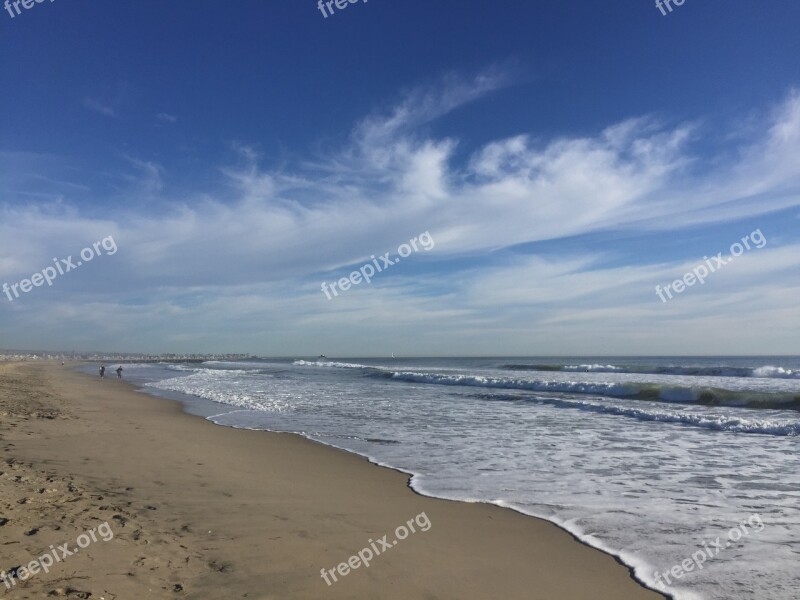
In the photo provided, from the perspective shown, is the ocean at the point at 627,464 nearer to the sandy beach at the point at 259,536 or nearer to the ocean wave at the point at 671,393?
the ocean wave at the point at 671,393

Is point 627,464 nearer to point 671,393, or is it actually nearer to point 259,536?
point 259,536

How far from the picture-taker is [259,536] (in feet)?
18.0

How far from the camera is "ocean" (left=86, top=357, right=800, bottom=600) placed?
5.26 metres

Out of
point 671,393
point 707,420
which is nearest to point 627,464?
point 707,420

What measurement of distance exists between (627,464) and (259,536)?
7.03 m

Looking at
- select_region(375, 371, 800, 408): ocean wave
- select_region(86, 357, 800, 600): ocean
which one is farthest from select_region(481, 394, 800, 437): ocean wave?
select_region(375, 371, 800, 408): ocean wave

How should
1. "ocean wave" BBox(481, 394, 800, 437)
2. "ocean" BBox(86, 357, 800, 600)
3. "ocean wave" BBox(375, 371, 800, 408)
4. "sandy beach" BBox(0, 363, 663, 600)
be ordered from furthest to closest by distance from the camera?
"ocean wave" BBox(375, 371, 800, 408), "ocean wave" BBox(481, 394, 800, 437), "ocean" BBox(86, 357, 800, 600), "sandy beach" BBox(0, 363, 663, 600)

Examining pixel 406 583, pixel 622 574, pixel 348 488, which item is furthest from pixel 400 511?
pixel 622 574

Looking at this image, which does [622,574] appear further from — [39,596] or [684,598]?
[39,596]

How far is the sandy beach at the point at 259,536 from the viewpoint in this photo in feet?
14.2

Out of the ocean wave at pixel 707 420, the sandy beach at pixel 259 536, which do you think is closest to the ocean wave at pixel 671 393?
the ocean wave at pixel 707 420

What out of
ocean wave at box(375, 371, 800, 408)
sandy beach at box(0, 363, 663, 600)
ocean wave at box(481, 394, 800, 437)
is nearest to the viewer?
sandy beach at box(0, 363, 663, 600)

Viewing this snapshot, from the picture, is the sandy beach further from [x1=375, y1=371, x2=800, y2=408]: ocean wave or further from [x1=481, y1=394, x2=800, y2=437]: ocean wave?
[x1=375, y1=371, x2=800, y2=408]: ocean wave

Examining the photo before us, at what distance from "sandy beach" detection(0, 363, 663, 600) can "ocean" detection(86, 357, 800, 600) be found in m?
0.63
